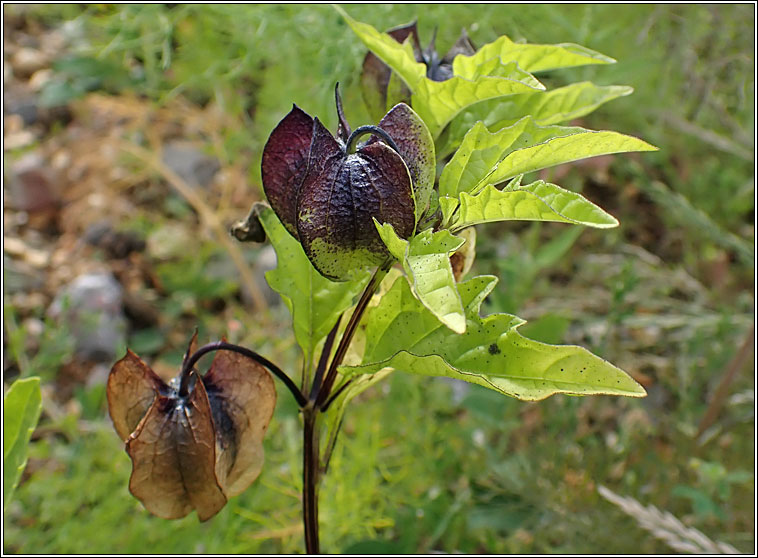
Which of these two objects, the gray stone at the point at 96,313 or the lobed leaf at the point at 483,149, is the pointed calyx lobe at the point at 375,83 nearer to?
the lobed leaf at the point at 483,149

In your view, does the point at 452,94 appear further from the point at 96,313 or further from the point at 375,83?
the point at 96,313

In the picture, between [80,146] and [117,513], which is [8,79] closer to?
[80,146]

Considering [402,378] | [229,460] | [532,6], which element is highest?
[532,6]

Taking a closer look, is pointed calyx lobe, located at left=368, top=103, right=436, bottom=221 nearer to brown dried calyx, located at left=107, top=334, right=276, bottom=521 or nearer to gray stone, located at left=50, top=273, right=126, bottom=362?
brown dried calyx, located at left=107, top=334, right=276, bottom=521

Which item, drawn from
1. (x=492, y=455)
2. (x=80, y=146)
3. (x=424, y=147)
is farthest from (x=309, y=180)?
(x=80, y=146)

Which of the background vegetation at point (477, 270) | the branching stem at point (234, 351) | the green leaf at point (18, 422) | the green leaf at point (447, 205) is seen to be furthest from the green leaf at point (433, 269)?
the background vegetation at point (477, 270)

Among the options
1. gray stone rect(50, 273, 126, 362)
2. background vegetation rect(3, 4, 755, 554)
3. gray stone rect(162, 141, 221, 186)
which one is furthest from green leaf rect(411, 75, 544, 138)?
gray stone rect(162, 141, 221, 186)

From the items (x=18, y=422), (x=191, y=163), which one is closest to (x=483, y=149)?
(x=18, y=422)
